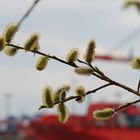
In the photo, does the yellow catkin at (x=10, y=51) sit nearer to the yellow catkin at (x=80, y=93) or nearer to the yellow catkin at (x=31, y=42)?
the yellow catkin at (x=31, y=42)

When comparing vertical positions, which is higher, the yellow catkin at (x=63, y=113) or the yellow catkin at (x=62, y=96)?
the yellow catkin at (x=62, y=96)

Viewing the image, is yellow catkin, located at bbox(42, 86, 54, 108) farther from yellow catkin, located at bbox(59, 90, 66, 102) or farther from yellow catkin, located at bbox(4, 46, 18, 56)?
yellow catkin, located at bbox(4, 46, 18, 56)

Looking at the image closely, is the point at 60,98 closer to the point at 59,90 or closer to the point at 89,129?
the point at 59,90

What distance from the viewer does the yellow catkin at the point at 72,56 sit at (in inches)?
71.2

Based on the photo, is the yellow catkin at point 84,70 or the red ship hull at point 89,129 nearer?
the yellow catkin at point 84,70

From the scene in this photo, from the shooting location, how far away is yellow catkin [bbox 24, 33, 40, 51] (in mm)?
1767

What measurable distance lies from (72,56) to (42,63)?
83 millimetres

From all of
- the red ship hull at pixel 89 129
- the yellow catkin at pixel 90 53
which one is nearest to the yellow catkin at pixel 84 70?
the yellow catkin at pixel 90 53

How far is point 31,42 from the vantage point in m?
1.78

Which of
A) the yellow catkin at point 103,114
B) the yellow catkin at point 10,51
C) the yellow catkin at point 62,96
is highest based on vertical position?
the yellow catkin at point 10,51

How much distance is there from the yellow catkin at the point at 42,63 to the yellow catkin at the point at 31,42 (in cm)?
6

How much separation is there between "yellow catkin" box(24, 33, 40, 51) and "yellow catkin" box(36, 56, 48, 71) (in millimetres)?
57

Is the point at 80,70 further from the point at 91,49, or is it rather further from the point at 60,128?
the point at 60,128

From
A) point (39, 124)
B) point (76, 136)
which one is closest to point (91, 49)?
point (76, 136)
